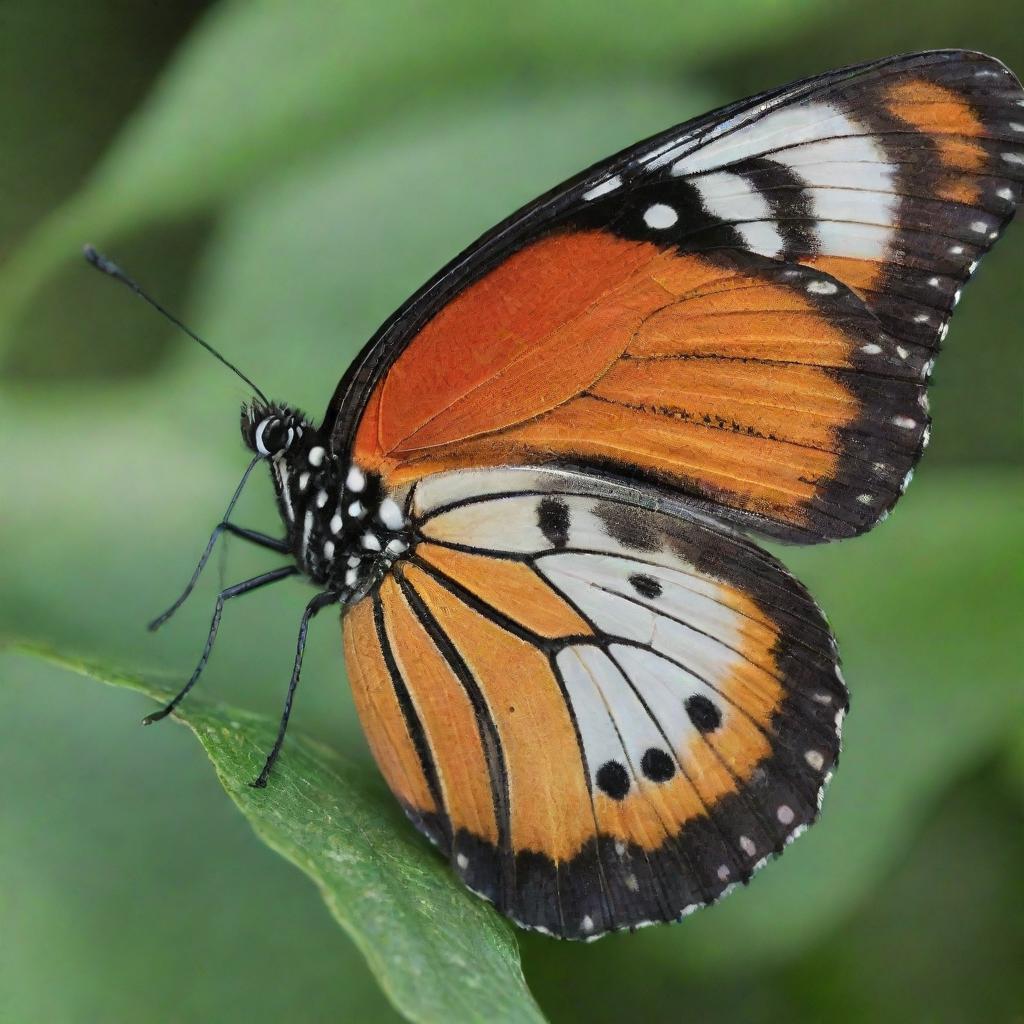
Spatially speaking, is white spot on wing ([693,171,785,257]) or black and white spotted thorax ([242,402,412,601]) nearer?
white spot on wing ([693,171,785,257])

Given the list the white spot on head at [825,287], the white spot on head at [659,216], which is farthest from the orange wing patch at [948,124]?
the white spot on head at [659,216]

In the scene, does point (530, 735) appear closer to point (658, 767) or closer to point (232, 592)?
point (658, 767)

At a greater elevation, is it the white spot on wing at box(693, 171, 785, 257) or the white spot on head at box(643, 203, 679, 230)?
the white spot on wing at box(693, 171, 785, 257)

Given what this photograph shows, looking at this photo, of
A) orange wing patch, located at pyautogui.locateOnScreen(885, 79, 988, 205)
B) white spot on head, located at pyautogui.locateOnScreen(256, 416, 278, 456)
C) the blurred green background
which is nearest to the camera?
orange wing patch, located at pyautogui.locateOnScreen(885, 79, 988, 205)

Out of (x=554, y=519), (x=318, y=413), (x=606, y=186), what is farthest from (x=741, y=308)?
(x=318, y=413)

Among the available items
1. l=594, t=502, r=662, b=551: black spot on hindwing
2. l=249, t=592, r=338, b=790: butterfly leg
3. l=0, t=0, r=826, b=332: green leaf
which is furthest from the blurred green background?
l=594, t=502, r=662, b=551: black spot on hindwing

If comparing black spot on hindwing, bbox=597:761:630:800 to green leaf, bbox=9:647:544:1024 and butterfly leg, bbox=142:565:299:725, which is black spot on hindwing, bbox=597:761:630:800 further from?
butterfly leg, bbox=142:565:299:725

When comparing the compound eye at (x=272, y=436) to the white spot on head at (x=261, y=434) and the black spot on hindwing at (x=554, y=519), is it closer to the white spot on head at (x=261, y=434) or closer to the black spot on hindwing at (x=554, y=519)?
the white spot on head at (x=261, y=434)

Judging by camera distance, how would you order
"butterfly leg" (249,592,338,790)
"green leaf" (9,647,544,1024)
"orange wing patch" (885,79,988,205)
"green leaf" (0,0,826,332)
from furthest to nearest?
"green leaf" (0,0,826,332), "orange wing patch" (885,79,988,205), "butterfly leg" (249,592,338,790), "green leaf" (9,647,544,1024)
